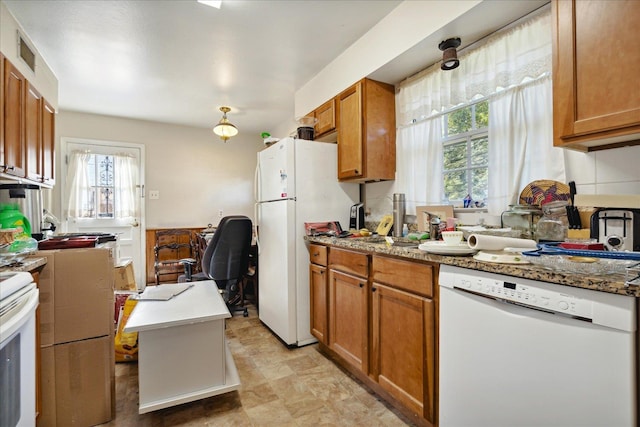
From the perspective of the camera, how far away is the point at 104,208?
13.9ft

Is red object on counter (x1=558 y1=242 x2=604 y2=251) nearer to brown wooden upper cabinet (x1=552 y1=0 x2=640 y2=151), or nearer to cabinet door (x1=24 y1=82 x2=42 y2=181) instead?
brown wooden upper cabinet (x1=552 y1=0 x2=640 y2=151)

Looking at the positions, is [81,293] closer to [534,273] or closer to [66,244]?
[66,244]

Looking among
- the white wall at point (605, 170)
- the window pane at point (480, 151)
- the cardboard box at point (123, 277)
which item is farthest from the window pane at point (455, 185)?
the cardboard box at point (123, 277)

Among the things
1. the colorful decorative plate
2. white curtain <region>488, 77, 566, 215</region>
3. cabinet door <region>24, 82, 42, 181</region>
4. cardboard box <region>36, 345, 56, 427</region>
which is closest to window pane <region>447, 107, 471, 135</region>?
white curtain <region>488, 77, 566, 215</region>

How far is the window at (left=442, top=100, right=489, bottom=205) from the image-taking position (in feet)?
6.42

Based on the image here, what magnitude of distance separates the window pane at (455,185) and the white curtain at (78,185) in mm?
4517

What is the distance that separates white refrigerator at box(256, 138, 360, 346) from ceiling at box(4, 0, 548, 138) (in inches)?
31.5

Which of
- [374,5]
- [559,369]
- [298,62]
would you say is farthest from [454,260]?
[298,62]

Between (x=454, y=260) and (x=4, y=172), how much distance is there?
2.49 metres

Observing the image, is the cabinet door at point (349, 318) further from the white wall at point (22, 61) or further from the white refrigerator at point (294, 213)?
the white wall at point (22, 61)

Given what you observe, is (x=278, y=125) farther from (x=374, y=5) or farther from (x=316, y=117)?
(x=374, y=5)

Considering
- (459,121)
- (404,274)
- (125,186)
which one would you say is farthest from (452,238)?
(125,186)

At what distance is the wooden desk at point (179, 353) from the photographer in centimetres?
157

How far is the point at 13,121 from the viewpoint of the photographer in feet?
6.21
